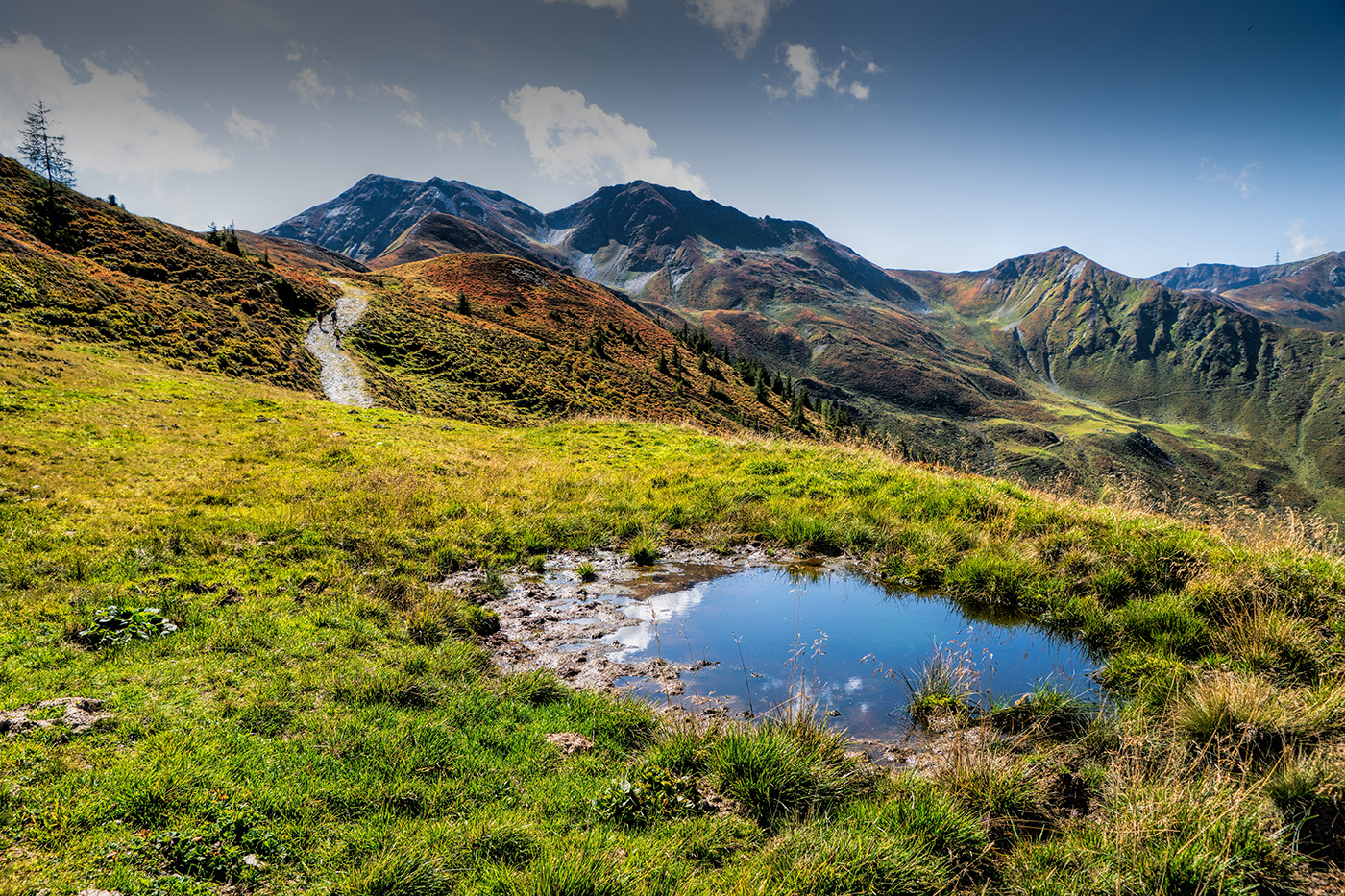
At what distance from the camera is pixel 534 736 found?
207 inches

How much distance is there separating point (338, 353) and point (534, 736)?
41.2 meters

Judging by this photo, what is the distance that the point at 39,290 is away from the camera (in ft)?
80.9

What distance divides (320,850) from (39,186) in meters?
58.4

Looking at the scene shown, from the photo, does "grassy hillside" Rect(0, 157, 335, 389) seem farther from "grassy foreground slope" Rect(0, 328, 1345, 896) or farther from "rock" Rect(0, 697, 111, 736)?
"rock" Rect(0, 697, 111, 736)

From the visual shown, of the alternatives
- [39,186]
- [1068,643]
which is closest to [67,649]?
[1068,643]

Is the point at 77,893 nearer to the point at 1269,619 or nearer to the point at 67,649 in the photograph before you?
the point at 67,649

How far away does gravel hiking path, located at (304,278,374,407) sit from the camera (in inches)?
1217

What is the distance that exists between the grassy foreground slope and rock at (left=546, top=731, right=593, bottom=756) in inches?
5.4

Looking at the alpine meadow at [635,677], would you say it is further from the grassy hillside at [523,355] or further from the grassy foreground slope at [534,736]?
the grassy hillside at [523,355]

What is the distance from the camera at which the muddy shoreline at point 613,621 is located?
595cm

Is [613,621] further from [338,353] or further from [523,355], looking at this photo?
[523,355]

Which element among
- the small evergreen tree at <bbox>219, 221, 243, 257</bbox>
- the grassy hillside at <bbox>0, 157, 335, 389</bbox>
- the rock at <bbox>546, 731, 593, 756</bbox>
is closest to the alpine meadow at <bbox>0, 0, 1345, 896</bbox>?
the rock at <bbox>546, 731, 593, 756</bbox>

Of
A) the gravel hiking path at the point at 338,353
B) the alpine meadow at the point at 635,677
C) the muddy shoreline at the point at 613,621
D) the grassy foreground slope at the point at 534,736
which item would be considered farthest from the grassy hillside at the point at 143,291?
the muddy shoreline at the point at 613,621

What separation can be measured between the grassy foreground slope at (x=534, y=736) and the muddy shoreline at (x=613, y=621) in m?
0.47
